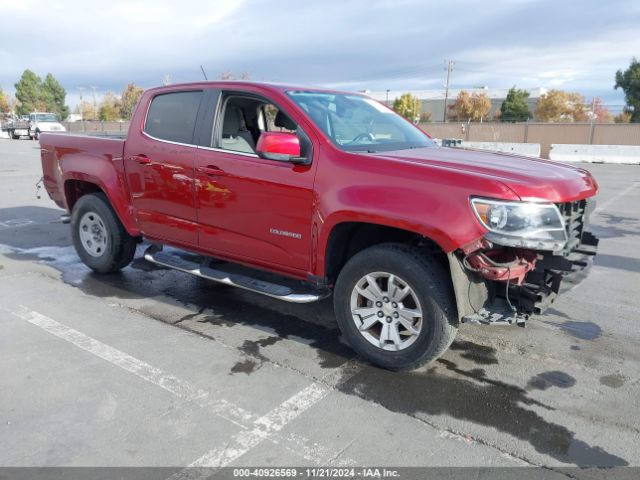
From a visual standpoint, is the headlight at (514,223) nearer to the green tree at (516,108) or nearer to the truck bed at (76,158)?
the truck bed at (76,158)

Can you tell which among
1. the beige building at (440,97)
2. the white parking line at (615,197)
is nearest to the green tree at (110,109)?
the beige building at (440,97)

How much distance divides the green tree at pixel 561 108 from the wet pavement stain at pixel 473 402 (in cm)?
7197

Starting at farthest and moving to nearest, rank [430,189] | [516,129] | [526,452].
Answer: [516,129], [430,189], [526,452]

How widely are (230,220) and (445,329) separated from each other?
1.96m

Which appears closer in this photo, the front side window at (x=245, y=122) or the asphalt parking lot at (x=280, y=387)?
the asphalt parking lot at (x=280, y=387)

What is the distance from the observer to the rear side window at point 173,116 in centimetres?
459

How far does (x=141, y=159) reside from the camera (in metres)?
4.81

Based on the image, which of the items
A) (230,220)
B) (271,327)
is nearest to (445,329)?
→ (271,327)

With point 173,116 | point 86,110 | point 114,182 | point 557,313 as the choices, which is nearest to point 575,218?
point 557,313

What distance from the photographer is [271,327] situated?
4.31 m

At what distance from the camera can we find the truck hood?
307 cm

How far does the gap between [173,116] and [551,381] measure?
152 inches

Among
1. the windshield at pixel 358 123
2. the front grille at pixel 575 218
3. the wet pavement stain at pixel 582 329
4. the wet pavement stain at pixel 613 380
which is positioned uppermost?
the windshield at pixel 358 123

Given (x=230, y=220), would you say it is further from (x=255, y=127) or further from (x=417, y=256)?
(x=417, y=256)
